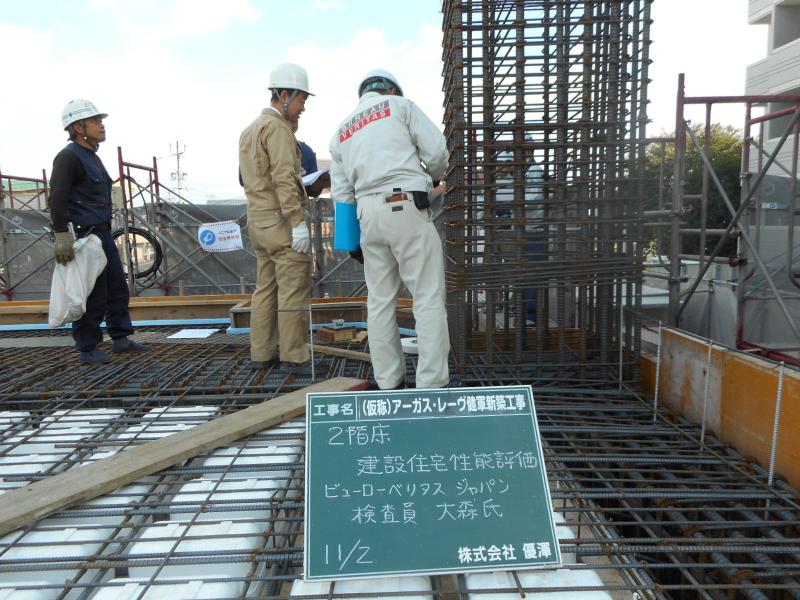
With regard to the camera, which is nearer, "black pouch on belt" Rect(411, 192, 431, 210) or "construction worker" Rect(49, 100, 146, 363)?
"black pouch on belt" Rect(411, 192, 431, 210)

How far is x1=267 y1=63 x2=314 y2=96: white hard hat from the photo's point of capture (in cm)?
394

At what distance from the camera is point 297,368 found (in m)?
4.23

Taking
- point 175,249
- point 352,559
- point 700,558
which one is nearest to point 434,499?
point 352,559

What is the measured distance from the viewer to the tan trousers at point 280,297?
13.3 feet

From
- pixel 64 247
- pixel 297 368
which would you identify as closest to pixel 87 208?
pixel 64 247

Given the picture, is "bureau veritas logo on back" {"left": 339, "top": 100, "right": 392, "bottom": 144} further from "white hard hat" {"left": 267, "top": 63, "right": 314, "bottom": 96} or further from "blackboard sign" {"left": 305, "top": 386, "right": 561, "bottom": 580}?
"blackboard sign" {"left": 305, "top": 386, "right": 561, "bottom": 580}

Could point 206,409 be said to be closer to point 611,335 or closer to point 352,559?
point 352,559

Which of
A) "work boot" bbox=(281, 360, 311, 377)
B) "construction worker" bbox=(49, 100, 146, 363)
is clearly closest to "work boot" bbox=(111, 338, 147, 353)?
"construction worker" bbox=(49, 100, 146, 363)

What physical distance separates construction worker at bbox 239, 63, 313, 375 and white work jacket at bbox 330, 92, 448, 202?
2.95 feet

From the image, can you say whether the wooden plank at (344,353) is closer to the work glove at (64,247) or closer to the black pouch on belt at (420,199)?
the black pouch on belt at (420,199)

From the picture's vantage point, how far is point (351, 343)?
506 cm

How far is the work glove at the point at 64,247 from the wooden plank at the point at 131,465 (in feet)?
7.56

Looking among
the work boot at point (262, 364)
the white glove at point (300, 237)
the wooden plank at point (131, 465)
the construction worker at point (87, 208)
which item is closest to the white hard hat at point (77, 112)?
the construction worker at point (87, 208)

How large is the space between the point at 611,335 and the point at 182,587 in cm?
314
